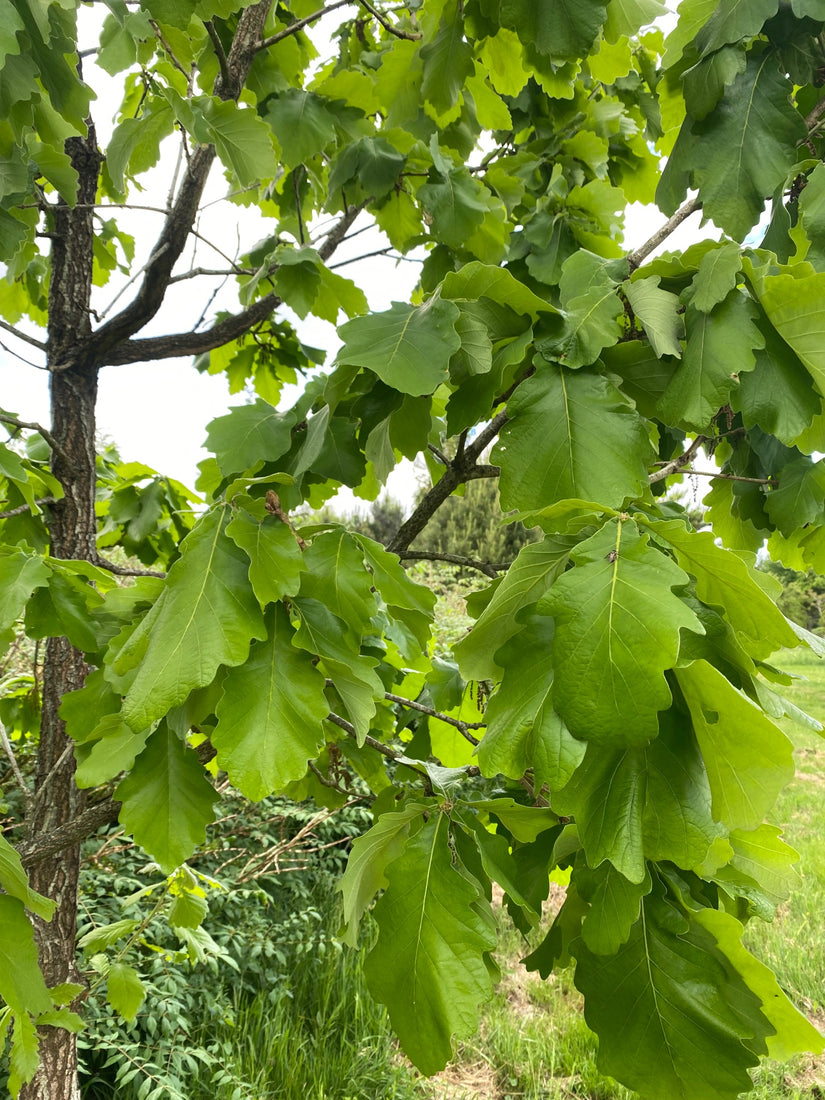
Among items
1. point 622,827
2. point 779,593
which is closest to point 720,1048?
point 622,827

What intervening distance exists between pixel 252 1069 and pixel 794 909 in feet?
10.3

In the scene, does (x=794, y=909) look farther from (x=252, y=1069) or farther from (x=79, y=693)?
(x=79, y=693)

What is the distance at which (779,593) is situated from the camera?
2.13 feet

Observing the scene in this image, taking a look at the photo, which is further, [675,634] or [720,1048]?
[720,1048]

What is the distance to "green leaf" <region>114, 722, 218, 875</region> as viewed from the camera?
0.82 metres

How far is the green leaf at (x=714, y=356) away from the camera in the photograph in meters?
0.68

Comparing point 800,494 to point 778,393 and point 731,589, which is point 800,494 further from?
point 731,589

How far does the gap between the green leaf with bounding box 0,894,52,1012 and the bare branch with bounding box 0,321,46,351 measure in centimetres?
128

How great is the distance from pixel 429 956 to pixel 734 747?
1.23 feet

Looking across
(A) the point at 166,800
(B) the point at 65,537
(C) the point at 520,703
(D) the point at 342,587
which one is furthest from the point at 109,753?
(B) the point at 65,537

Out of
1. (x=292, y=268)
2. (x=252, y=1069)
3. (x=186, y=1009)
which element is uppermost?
(x=292, y=268)

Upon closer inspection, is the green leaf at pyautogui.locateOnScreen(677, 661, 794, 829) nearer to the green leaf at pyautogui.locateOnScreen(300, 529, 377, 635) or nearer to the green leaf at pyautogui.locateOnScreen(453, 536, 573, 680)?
the green leaf at pyautogui.locateOnScreen(453, 536, 573, 680)

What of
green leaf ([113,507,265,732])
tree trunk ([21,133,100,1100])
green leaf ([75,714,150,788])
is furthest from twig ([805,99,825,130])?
tree trunk ([21,133,100,1100])

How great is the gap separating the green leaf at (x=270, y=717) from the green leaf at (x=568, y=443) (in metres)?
0.28
